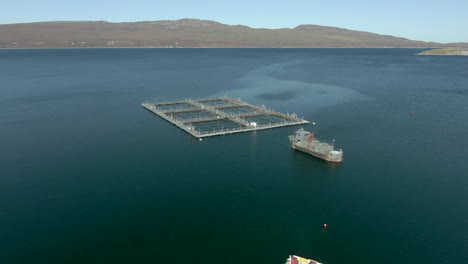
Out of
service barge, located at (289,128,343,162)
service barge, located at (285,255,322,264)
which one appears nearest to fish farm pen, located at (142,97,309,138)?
service barge, located at (289,128,343,162)

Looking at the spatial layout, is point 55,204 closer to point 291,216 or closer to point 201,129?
point 291,216

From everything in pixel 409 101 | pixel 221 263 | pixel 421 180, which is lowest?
pixel 221 263

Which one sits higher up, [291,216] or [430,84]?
[430,84]

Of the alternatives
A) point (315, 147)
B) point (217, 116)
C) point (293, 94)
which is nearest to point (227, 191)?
point (315, 147)

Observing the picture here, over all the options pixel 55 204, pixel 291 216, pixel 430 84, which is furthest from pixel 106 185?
pixel 430 84

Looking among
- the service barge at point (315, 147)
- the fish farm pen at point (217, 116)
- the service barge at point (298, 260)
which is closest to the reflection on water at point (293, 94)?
the fish farm pen at point (217, 116)

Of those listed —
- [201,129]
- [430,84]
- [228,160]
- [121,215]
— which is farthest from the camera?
[430,84]

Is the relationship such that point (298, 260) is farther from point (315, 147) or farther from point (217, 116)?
point (217, 116)

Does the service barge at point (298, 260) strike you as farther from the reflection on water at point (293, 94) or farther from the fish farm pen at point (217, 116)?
the reflection on water at point (293, 94)
